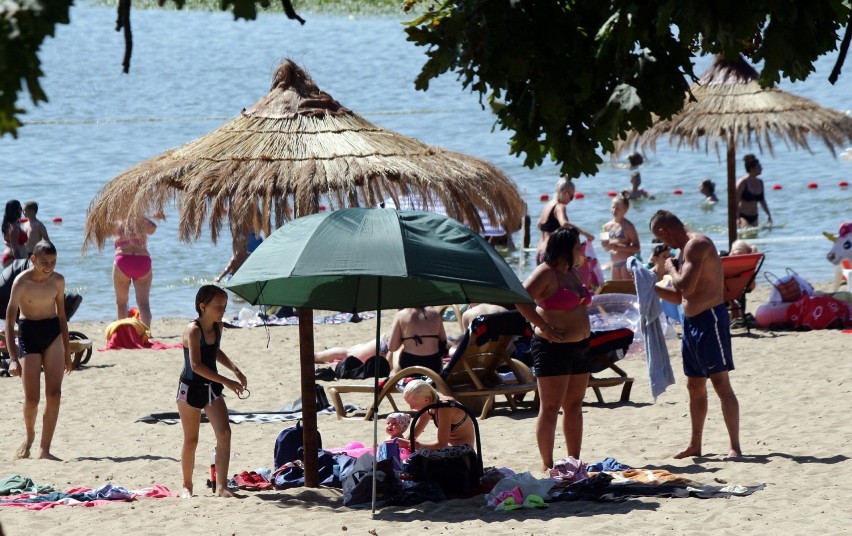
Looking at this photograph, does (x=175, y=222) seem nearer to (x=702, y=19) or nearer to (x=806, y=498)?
(x=806, y=498)

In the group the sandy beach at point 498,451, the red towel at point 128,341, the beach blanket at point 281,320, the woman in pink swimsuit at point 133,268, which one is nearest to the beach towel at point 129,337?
the red towel at point 128,341

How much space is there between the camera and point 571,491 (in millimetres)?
6578

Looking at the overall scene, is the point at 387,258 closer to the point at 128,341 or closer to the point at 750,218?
the point at 128,341

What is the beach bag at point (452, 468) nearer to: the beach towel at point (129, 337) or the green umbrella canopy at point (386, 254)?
the green umbrella canopy at point (386, 254)

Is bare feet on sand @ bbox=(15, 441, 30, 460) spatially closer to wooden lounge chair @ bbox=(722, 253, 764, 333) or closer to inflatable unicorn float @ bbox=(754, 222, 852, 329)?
wooden lounge chair @ bbox=(722, 253, 764, 333)

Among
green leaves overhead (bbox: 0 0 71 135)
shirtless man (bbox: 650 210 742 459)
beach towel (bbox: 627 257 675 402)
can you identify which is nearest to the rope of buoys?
beach towel (bbox: 627 257 675 402)

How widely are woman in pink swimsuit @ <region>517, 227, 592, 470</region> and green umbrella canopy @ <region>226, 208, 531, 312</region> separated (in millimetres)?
455

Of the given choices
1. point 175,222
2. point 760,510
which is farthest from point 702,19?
point 175,222

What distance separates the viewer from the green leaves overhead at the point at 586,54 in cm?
395

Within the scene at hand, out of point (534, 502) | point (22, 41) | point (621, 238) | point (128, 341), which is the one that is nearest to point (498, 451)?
point (534, 502)

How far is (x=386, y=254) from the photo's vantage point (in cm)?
613

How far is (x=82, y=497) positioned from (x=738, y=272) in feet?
20.7

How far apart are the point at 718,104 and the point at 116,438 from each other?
7.70 meters

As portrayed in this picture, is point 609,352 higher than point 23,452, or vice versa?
point 609,352
